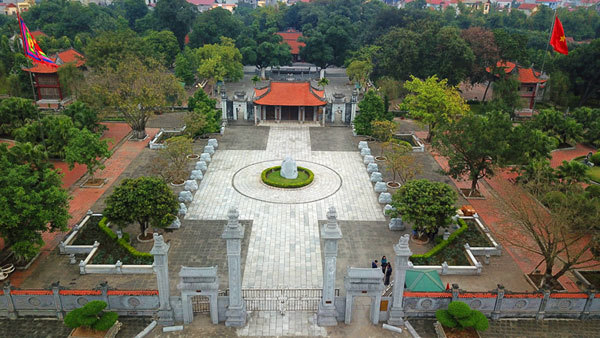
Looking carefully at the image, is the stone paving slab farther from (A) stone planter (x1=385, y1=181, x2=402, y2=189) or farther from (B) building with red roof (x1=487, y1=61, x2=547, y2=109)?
(B) building with red roof (x1=487, y1=61, x2=547, y2=109)

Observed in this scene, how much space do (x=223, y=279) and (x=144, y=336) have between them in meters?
4.66

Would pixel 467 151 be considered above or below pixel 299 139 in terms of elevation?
above

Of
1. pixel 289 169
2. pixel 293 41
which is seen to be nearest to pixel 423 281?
pixel 289 169

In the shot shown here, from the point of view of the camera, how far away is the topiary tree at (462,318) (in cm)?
1764

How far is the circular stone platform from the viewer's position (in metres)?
30.3

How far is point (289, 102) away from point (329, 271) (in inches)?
1202

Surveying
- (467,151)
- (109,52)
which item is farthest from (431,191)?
(109,52)

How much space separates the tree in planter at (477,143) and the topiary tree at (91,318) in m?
22.5

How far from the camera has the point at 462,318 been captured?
58.5 ft

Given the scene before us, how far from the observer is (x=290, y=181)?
32.4 metres

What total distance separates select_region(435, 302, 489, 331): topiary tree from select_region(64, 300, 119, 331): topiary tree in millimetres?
13424

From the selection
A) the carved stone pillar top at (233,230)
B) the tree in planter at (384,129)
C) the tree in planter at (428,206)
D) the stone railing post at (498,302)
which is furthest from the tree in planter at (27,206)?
the tree in planter at (384,129)

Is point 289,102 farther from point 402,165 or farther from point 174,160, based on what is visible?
point 402,165

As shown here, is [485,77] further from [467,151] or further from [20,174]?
→ [20,174]
